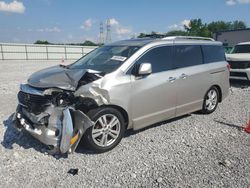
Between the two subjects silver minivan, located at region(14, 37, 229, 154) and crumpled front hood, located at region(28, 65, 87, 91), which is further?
crumpled front hood, located at region(28, 65, 87, 91)

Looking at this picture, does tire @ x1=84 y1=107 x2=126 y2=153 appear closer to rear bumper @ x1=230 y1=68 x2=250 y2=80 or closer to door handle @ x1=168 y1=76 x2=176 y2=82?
door handle @ x1=168 y1=76 x2=176 y2=82

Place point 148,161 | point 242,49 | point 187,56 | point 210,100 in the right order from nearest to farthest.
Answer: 1. point 148,161
2. point 187,56
3. point 210,100
4. point 242,49

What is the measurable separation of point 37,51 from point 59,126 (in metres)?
32.0

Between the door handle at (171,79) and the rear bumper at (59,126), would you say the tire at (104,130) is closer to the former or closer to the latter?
the rear bumper at (59,126)

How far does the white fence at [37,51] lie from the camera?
30.6m

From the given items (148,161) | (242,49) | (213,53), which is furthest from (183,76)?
(242,49)

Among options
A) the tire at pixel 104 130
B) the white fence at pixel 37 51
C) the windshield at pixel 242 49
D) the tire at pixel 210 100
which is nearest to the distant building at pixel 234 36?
the white fence at pixel 37 51

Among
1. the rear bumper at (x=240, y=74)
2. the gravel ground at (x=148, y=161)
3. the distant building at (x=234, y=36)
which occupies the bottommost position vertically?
the gravel ground at (x=148, y=161)

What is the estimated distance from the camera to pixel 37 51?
33.2 meters

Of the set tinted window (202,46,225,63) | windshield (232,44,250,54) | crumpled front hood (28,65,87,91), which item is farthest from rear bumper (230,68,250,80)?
crumpled front hood (28,65,87,91)

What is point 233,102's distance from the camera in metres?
7.55

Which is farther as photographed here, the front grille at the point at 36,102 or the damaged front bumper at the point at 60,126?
the front grille at the point at 36,102

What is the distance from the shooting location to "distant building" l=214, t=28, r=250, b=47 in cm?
3616

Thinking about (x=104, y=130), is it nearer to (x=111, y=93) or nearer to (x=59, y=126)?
(x=111, y=93)
